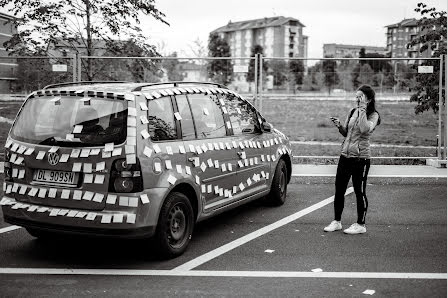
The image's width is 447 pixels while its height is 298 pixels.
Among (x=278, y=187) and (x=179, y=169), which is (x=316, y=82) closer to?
(x=278, y=187)

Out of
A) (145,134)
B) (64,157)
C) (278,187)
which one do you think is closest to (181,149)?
(145,134)

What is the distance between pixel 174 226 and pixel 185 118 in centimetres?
116

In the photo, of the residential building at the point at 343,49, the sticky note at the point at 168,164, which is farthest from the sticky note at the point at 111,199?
the residential building at the point at 343,49

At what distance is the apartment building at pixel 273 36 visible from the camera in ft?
402

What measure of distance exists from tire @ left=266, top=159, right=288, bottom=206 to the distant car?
1.91 meters

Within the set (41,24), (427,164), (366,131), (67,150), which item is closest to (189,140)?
(67,150)

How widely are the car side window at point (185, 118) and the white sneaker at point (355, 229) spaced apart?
2242 mm

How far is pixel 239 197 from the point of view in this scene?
690 centimetres

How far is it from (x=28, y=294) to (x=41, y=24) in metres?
8.35

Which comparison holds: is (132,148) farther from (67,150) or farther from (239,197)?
(239,197)

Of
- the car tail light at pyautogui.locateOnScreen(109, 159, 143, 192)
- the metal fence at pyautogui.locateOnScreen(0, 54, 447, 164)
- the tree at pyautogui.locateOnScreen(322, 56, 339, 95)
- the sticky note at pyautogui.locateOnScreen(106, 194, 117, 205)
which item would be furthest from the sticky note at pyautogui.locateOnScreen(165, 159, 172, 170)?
the tree at pyautogui.locateOnScreen(322, 56, 339, 95)

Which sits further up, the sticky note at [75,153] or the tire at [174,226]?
the sticky note at [75,153]

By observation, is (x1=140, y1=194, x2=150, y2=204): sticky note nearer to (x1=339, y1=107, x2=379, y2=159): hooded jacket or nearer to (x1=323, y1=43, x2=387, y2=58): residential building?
(x1=339, y1=107, x2=379, y2=159): hooded jacket

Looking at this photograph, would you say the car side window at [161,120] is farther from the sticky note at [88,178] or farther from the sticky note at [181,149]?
the sticky note at [88,178]
